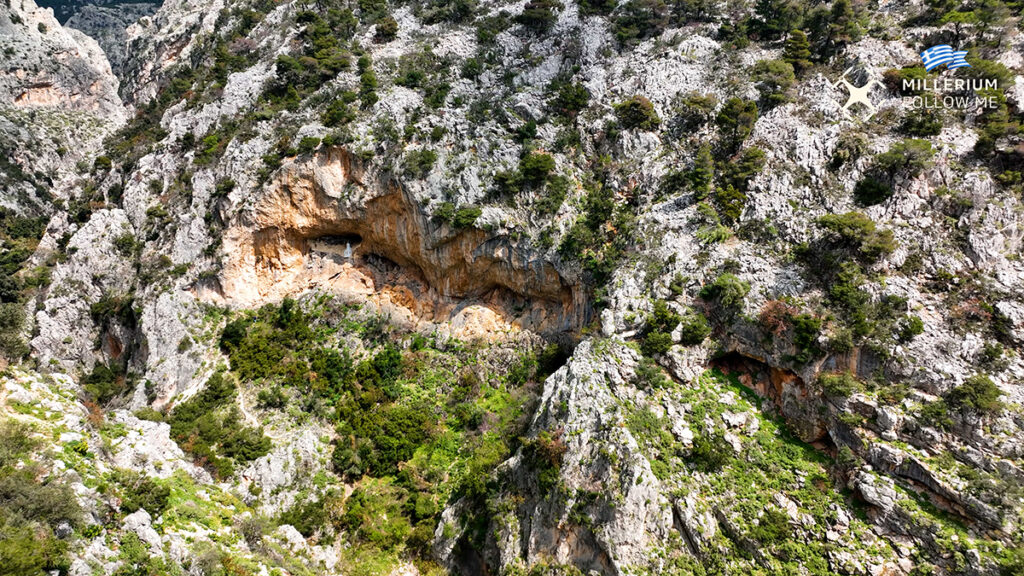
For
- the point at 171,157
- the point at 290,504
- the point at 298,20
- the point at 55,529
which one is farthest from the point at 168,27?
the point at 55,529

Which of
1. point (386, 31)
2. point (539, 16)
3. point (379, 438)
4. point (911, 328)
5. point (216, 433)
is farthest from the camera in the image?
point (386, 31)

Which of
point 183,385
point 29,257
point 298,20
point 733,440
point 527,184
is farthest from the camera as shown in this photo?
point 298,20

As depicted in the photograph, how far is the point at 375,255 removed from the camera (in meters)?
36.4

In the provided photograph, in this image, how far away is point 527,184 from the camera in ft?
109

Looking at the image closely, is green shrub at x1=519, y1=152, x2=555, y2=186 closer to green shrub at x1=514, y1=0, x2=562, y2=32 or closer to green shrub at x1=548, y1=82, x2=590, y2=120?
green shrub at x1=548, y1=82, x2=590, y2=120

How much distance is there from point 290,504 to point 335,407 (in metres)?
6.26

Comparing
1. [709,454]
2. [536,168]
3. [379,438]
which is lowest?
[379,438]

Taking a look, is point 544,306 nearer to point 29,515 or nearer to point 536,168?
point 536,168

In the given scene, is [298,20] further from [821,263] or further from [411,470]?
[821,263]

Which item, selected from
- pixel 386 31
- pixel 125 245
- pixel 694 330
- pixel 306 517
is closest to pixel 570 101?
pixel 386 31

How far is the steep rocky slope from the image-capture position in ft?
57.9

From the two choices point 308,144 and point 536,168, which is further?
point 308,144

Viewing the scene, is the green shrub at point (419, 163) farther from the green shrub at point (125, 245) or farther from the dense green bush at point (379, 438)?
the green shrub at point (125, 245)

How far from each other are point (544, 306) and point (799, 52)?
28.0m
